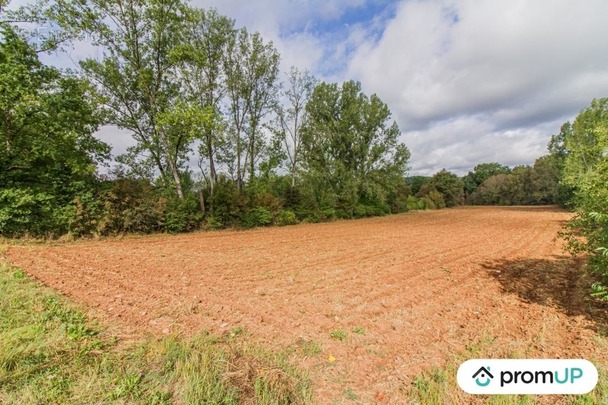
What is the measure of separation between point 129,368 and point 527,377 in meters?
4.32

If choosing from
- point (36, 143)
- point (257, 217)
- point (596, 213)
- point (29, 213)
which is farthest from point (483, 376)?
point (257, 217)

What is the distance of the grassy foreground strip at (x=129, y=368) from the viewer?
2240mm

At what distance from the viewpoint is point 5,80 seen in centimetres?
868

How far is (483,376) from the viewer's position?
2.69 metres

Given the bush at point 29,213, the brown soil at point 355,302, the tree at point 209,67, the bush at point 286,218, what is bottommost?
the brown soil at point 355,302

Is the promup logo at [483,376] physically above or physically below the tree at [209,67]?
below

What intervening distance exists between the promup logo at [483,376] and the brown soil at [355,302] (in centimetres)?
40

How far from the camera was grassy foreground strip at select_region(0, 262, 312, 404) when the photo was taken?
88.2 inches

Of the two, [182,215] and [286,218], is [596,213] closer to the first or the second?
[182,215]

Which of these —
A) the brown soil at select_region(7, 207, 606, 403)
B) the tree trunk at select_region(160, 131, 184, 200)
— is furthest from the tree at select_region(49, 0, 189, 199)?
the brown soil at select_region(7, 207, 606, 403)

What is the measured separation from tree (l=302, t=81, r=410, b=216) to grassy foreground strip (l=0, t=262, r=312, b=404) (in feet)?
71.3

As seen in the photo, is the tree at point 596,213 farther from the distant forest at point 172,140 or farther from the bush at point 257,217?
the bush at point 257,217

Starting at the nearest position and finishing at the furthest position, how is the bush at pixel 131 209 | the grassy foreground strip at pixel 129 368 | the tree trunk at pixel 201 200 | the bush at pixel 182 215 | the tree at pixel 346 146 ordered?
the grassy foreground strip at pixel 129 368 < the bush at pixel 131 209 < the bush at pixel 182 215 < the tree trunk at pixel 201 200 < the tree at pixel 346 146

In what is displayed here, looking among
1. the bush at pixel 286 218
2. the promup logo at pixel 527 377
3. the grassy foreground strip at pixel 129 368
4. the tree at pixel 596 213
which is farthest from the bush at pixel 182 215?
the tree at pixel 596 213
